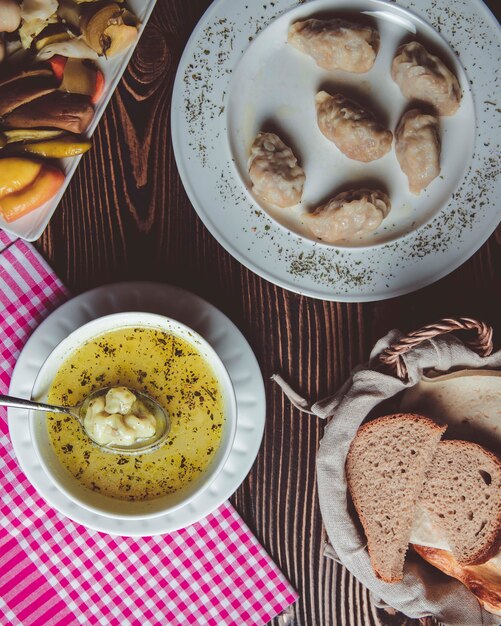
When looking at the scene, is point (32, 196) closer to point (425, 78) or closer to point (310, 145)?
point (310, 145)

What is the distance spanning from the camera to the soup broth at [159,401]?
2.03 metres

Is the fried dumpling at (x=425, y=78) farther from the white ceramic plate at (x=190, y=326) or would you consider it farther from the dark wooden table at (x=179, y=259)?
the white ceramic plate at (x=190, y=326)

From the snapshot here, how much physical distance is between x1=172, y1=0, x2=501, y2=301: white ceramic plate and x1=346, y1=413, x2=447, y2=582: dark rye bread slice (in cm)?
44

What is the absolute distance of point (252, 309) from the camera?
2.15 metres

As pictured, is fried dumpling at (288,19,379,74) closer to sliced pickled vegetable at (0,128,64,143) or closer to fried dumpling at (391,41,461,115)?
fried dumpling at (391,41,461,115)

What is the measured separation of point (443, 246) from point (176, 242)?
0.89 metres

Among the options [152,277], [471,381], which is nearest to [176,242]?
[152,277]

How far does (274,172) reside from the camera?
6.56 feet

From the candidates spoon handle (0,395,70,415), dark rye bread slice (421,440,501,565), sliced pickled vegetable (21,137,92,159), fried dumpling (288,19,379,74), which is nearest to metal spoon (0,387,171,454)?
spoon handle (0,395,70,415)

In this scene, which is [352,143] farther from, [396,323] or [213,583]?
[213,583]

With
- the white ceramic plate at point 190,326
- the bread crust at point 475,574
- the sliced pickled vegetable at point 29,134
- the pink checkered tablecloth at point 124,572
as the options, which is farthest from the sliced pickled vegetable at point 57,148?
the bread crust at point 475,574

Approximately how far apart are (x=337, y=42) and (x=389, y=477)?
1.41m

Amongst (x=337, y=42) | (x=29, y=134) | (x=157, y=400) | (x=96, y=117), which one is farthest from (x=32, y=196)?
(x=337, y=42)

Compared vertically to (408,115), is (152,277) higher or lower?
lower
